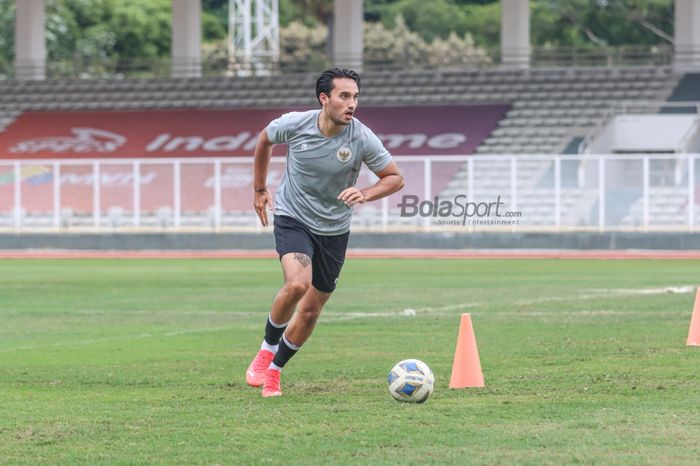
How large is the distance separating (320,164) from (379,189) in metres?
0.42

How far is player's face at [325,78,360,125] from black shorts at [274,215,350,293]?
769 millimetres

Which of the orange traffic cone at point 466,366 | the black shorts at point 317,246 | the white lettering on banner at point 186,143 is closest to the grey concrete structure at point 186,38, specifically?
the white lettering on banner at point 186,143

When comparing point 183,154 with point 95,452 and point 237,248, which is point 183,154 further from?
point 95,452

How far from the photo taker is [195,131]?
167 ft

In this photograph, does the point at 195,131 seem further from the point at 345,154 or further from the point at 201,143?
the point at 345,154

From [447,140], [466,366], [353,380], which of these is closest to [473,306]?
[353,380]

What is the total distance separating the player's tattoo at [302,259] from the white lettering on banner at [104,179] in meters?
31.7

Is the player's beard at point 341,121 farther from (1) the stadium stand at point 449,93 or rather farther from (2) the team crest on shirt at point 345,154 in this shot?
(1) the stadium stand at point 449,93

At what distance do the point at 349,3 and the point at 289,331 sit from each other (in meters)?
→ 42.1

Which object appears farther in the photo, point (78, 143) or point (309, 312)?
point (78, 143)

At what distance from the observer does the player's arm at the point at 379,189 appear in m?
9.61

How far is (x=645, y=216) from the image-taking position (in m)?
37.8

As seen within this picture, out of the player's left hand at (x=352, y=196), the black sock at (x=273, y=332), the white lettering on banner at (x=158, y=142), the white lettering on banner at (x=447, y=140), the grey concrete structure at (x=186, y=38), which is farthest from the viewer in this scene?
the grey concrete structure at (x=186, y=38)

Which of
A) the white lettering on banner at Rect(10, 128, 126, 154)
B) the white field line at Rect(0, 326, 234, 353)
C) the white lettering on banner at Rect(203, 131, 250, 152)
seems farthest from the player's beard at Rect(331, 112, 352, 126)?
the white lettering on banner at Rect(10, 128, 126, 154)
